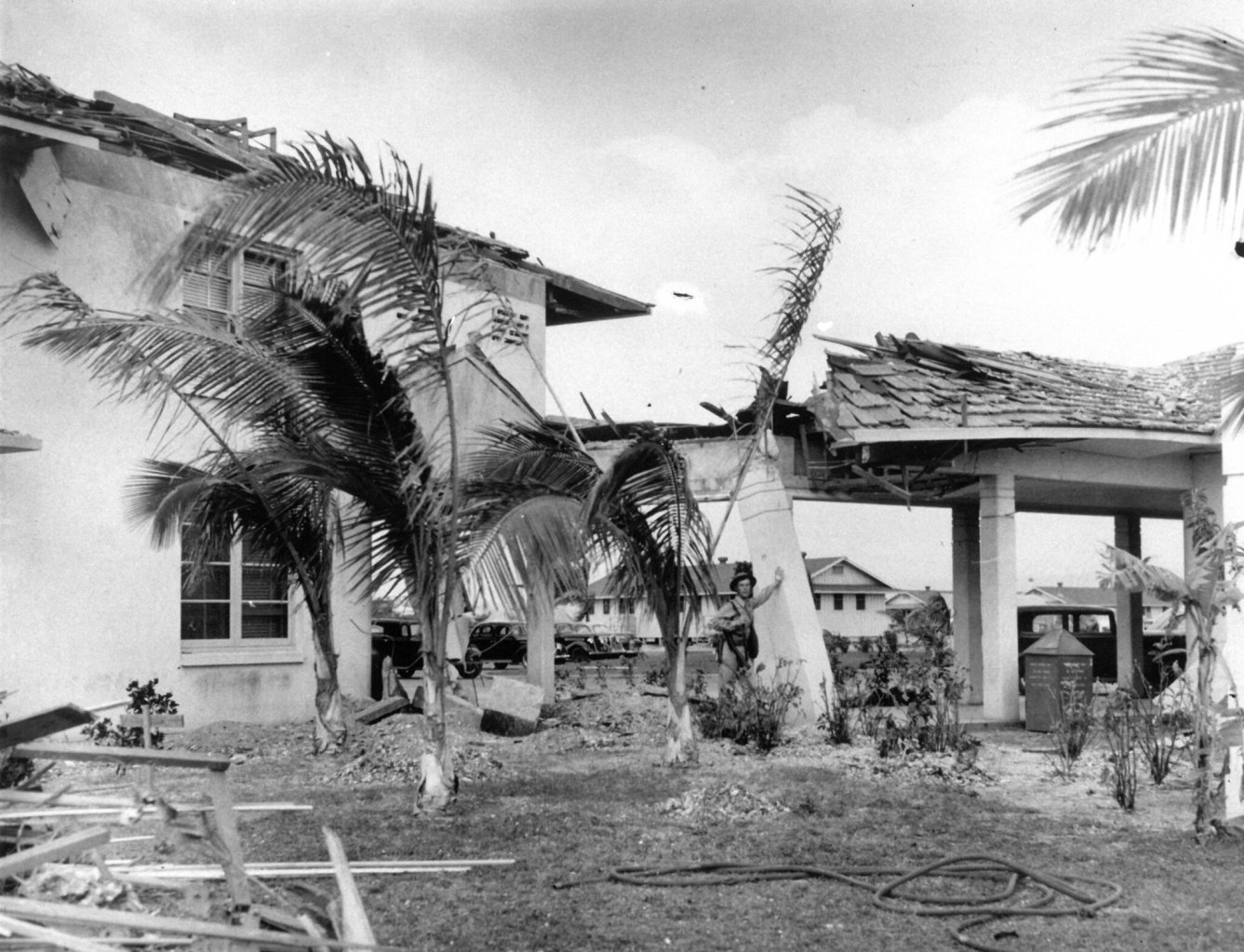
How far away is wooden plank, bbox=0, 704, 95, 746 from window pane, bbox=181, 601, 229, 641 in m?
8.16

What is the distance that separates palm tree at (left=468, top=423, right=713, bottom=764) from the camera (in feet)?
27.0

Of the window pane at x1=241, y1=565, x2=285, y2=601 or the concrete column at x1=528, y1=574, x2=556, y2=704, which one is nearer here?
the window pane at x1=241, y1=565, x2=285, y2=601

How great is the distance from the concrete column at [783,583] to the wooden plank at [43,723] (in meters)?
9.52

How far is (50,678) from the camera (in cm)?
1109

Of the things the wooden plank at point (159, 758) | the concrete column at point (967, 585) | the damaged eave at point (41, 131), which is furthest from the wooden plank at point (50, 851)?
the concrete column at point (967, 585)

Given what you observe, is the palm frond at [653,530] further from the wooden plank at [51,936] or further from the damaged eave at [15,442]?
the wooden plank at [51,936]

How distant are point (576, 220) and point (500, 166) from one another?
3033 mm

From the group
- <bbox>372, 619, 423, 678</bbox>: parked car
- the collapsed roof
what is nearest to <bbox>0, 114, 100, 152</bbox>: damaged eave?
the collapsed roof

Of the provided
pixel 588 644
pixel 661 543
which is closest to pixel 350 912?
pixel 661 543

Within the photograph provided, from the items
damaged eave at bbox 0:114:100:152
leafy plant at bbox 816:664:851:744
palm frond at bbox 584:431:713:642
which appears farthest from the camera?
leafy plant at bbox 816:664:851:744

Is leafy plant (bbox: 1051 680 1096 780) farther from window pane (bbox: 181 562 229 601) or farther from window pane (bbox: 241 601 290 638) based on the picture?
window pane (bbox: 181 562 229 601)

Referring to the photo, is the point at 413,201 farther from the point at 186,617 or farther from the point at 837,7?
the point at 186,617

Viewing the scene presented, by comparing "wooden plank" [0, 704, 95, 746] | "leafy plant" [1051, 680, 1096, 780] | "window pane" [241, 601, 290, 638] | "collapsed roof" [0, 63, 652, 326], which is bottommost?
"leafy plant" [1051, 680, 1096, 780]

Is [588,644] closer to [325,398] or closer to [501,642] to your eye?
[501,642]
